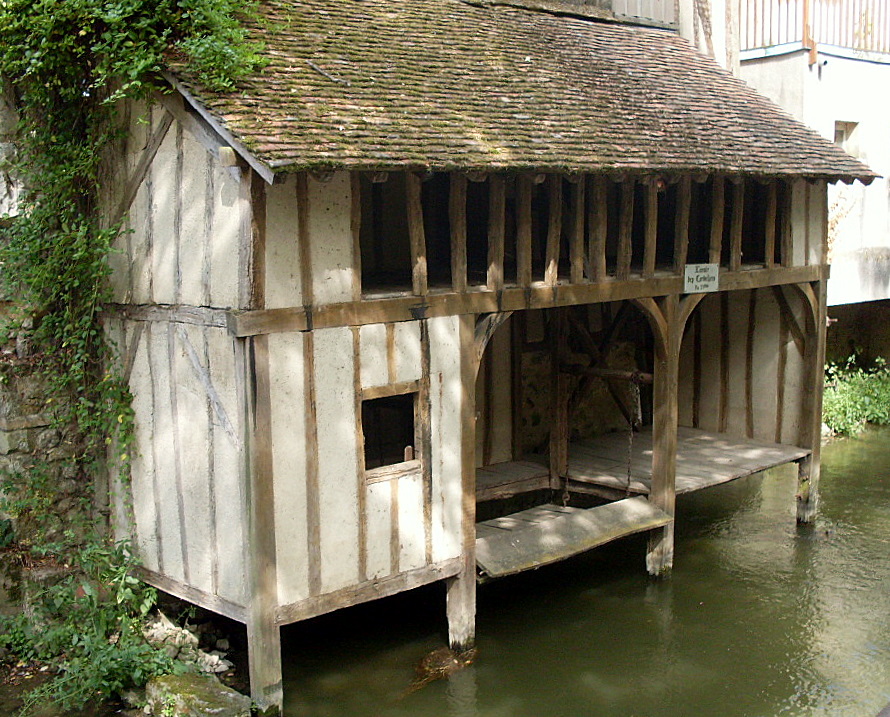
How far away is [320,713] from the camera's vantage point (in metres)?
6.91

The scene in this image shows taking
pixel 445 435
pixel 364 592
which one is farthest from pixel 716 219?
pixel 364 592

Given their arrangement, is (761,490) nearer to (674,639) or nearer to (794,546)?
(794,546)

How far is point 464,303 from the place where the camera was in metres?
7.41

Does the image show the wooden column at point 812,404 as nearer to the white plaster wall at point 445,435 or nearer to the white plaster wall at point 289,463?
the white plaster wall at point 445,435

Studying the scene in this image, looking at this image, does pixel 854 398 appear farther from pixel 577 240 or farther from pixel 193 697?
pixel 193 697

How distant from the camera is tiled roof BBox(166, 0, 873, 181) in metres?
6.39

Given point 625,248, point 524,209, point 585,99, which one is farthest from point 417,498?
point 585,99

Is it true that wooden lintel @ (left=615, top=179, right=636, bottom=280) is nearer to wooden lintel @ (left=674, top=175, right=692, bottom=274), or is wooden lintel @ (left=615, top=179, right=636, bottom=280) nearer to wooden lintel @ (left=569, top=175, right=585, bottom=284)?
wooden lintel @ (left=569, top=175, right=585, bottom=284)

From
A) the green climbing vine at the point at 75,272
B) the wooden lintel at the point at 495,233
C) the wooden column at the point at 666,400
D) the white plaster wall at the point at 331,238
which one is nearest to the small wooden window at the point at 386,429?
the wooden lintel at the point at 495,233

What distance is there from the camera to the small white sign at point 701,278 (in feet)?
30.5

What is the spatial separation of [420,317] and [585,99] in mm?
2985

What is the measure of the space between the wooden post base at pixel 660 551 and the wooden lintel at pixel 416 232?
3.90 m

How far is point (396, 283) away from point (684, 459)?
4585mm

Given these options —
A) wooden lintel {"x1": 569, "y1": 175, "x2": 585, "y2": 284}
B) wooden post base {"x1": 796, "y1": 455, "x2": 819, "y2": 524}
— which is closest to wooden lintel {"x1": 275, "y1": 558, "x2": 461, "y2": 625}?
wooden lintel {"x1": 569, "y1": 175, "x2": 585, "y2": 284}
